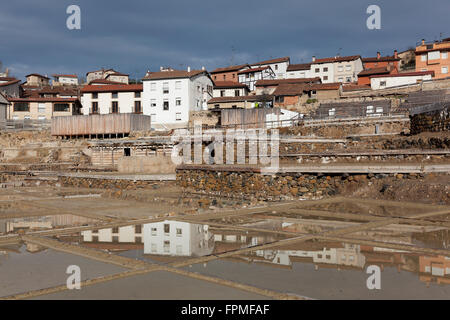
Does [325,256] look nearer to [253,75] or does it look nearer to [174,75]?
[174,75]

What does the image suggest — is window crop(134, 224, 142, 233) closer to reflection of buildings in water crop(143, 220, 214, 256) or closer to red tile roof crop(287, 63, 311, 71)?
reflection of buildings in water crop(143, 220, 214, 256)

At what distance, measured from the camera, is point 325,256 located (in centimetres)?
570

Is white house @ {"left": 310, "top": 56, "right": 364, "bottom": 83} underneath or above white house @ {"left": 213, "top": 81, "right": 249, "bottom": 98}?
above

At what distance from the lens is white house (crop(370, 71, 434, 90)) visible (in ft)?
179

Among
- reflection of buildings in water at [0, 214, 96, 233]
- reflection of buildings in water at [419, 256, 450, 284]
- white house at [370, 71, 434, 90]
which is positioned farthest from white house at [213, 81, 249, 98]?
reflection of buildings in water at [419, 256, 450, 284]

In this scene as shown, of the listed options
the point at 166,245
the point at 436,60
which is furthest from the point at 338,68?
the point at 166,245

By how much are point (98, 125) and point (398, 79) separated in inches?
1548

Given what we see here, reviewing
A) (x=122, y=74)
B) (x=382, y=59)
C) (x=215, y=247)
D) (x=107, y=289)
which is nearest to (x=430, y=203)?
(x=215, y=247)

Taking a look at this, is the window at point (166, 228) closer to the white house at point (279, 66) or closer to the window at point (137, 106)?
the window at point (137, 106)

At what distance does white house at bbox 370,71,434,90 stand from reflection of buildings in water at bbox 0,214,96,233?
52.1 metres

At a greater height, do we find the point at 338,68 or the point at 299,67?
the point at 299,67
